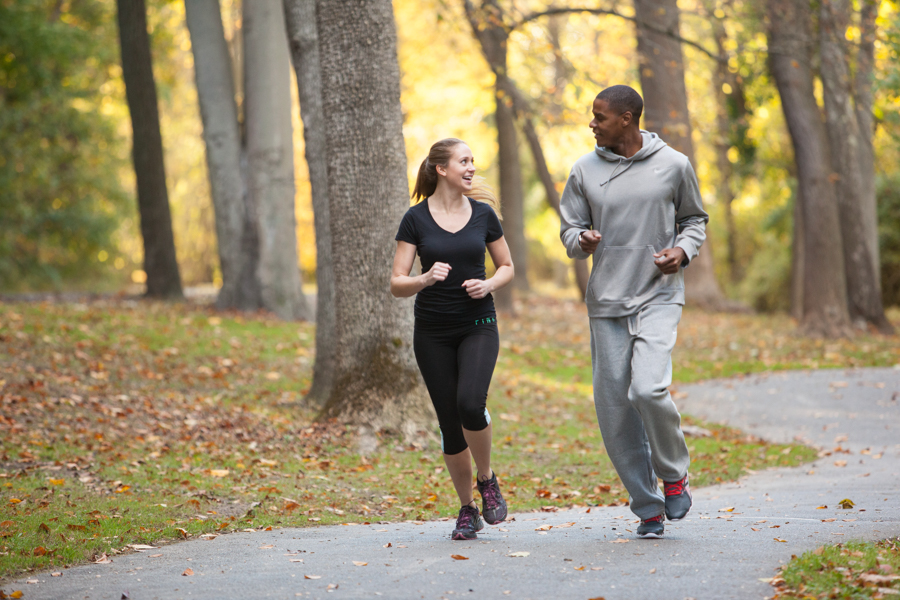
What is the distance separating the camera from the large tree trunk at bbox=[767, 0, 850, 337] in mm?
16109

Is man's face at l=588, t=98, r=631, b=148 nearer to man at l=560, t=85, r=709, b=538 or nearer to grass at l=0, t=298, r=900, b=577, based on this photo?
man at l=560, t=85, r=709, b=538

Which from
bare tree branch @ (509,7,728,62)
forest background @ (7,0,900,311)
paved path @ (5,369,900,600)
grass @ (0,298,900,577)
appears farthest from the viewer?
forest background @ (7,0,900,311)

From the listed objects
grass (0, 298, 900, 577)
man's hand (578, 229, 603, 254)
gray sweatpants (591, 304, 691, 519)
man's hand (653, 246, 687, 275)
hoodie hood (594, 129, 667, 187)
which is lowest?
grass (0, 298, 900, 577)

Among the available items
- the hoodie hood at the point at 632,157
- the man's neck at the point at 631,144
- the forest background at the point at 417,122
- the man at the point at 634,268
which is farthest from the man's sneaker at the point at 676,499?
the forest background at the point at 417,122

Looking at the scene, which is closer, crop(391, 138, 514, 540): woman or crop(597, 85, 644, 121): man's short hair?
crop(597, 85, 644, 121): man's short hair

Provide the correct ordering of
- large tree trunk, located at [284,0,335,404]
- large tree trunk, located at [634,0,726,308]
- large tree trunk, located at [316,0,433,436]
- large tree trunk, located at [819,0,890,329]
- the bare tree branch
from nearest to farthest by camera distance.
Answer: large tree trunk, located at [316,0,433,436]
large tree trunk, located at [284,0,335,404]
the bare tree branch
large tree trunk, located at [819,0,890,329]
large tree trunk, located at [634,0,726,308]


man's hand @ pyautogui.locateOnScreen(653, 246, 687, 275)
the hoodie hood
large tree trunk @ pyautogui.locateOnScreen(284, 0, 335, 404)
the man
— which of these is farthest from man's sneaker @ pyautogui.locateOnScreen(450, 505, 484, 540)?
large tree trunk @ pyautogui.locateOnScreen(284, 0, 335, 404)

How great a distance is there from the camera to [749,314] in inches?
901

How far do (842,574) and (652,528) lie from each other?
44.7 inches

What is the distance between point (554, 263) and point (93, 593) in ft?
142

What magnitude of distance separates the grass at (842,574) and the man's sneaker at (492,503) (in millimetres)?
1634

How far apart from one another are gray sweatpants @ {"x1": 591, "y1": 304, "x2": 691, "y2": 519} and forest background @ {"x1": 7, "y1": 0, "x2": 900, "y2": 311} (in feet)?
35.5

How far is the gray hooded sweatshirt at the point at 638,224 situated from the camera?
4852mm

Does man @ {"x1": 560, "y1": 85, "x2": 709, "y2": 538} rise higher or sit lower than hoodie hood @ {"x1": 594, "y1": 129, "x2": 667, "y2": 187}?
lower
